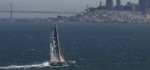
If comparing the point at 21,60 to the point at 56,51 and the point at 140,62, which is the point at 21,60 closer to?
the point at 56,51

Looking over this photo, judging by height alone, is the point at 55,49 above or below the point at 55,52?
above

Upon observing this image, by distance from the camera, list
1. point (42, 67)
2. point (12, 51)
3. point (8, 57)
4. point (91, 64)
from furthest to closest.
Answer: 1. point (12, 51)
2. point (8, 57)
3. point (91, 64)
4. point (42, 67)

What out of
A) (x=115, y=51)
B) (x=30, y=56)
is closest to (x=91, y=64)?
(x=30, y=56)

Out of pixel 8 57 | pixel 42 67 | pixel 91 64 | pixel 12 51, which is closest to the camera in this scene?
pixel 42 67

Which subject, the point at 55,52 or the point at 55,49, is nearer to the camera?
the point at 55,52

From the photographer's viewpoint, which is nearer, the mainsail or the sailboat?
the sailboat

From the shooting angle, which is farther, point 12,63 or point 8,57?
point 8,57

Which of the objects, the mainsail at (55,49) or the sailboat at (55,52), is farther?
the mainsail at (55,49)

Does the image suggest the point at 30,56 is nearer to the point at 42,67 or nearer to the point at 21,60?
the point at 21,60

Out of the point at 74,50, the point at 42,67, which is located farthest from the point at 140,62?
the point at 74,50
